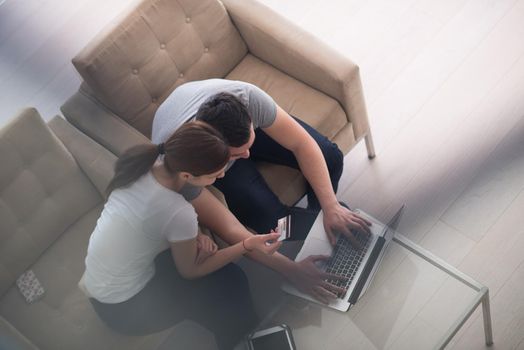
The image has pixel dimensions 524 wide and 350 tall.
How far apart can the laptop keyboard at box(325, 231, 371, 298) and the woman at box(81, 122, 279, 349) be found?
7.7 inches

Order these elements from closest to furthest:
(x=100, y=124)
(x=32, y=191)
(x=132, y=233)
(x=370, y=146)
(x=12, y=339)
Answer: (x=132, y=233) → (x=12, y=339) → (x=32, y=191) → (x=100, y=124) → (x=370, y=146)

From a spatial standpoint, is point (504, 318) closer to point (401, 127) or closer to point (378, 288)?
point (378, 288)

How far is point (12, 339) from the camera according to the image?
167 centimetres

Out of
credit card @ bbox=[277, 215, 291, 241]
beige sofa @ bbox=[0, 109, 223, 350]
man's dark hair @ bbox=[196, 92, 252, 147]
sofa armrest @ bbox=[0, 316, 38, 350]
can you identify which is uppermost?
man's dark hair @ bbox=[196, 92, 252, 147]

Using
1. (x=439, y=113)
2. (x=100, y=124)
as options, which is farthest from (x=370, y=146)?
(x=100, y=124)

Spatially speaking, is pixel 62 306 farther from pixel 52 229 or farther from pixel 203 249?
pixel 203 249

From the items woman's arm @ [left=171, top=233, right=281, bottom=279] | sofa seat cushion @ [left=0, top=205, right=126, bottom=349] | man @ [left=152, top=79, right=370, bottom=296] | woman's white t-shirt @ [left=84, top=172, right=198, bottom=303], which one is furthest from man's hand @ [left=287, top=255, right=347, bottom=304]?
sofa seat cushion @ [left=0, top=205, right=126, bottom=349]

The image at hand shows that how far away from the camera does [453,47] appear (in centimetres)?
260

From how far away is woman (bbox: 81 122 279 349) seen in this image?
1448 mm

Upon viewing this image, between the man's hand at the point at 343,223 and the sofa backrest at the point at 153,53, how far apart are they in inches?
28.9

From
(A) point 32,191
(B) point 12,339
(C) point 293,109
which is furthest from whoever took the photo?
(C) point 293,109

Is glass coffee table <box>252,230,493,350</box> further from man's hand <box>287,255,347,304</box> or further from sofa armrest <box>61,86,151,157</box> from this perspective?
sofa armrest <box>61,86,151,157</box>

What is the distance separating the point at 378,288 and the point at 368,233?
0.17m

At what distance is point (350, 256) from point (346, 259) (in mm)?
16
